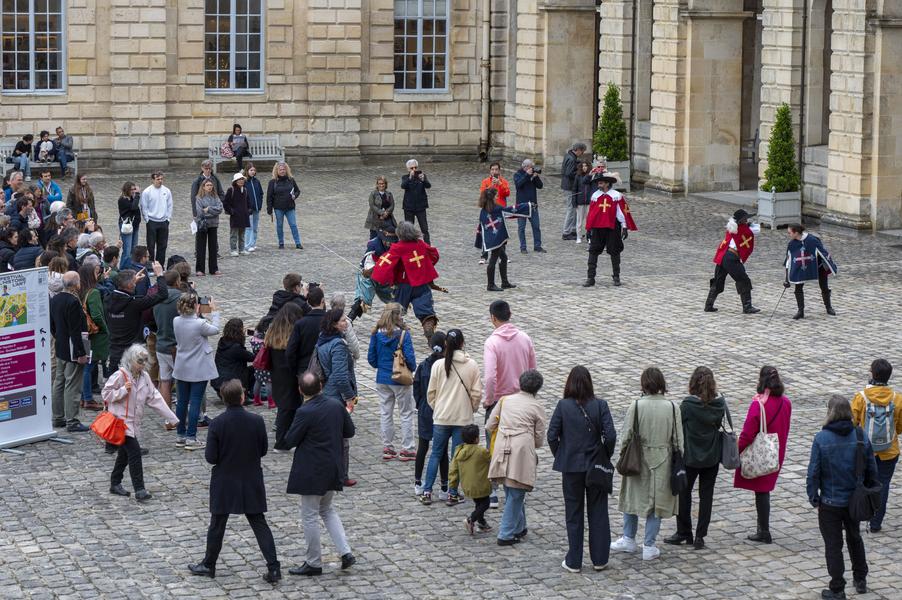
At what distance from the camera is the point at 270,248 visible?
1087 inches

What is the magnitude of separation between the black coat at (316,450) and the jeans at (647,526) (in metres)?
2.15

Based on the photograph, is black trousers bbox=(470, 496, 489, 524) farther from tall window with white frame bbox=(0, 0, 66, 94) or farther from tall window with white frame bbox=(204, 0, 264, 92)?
tall window with white frame bbox=(204, 0, 264, 92)

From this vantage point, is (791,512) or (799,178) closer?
(791,512)

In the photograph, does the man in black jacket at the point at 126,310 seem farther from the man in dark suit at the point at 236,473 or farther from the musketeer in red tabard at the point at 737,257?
the musketeer in red tabard at the point at 737,257

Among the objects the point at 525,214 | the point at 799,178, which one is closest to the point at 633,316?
the point at 525,214

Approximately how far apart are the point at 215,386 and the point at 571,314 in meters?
6.66

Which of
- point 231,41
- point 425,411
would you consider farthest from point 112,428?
point 231,41

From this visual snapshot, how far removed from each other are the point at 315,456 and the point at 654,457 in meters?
2.40

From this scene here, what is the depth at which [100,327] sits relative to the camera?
16.9 meters

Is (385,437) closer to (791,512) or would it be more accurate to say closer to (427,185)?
(791,512)

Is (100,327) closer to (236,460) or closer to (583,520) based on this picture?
(236,460)

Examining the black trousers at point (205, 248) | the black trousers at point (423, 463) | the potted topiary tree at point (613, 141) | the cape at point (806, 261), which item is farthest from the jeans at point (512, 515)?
the potted topiary tree at point (613, 141)

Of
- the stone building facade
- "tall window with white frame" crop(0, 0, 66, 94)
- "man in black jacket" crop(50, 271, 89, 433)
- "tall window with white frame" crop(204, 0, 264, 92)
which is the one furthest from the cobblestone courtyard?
Answer: "tall window with white frame" crop(204, 0, 264, 92)

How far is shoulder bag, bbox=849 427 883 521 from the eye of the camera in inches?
465
